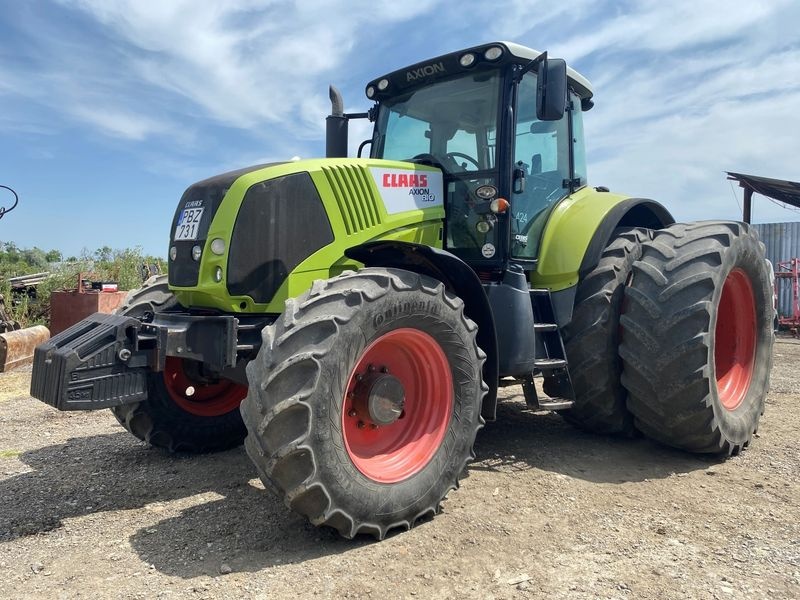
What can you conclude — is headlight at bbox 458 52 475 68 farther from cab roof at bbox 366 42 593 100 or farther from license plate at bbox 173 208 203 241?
license plate at bbox 173 208 203 241

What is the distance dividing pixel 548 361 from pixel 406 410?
4.09ft

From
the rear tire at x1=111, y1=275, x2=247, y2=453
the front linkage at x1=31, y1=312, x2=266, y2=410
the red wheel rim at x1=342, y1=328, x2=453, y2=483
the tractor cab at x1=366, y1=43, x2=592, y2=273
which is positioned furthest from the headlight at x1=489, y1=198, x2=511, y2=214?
the rear tire at x1=111, y1=275, x2=247, y2=453

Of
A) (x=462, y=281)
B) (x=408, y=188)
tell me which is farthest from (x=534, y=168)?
(x=462, y=281)

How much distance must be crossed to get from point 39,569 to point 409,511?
5.89ft

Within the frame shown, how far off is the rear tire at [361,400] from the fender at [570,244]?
54.0 inches

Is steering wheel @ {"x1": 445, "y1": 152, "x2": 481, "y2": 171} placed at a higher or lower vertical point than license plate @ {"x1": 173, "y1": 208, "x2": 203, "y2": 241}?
higher

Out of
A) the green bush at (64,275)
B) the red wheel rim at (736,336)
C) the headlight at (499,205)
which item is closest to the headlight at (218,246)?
the headlight at (499,205)

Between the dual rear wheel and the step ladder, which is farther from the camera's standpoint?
the step ladder

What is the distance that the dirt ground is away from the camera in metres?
2.82

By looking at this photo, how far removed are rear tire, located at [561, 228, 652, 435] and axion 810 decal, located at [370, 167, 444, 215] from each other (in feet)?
4.44

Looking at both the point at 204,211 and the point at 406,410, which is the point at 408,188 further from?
the point at 406,410

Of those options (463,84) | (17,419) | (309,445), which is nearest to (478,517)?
(309,445)

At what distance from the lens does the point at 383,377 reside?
3.47m

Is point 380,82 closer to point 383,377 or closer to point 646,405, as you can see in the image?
point 383,377
